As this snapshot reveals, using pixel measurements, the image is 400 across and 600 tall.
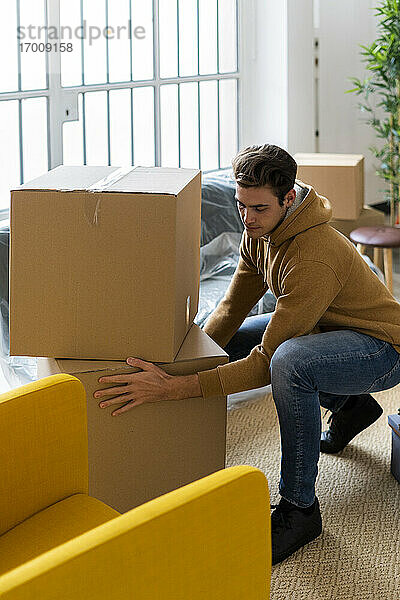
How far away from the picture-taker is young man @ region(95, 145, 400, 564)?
5.92ft

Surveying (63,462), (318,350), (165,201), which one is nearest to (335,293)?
(318,350)

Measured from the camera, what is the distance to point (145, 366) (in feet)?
5.68

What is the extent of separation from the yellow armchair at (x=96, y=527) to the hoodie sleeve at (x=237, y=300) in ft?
2.44

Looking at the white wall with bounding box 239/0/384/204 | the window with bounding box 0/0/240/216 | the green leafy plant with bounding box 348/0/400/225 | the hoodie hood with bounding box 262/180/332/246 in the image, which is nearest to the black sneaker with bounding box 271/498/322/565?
the hoodie hood with bounding box 262/180/332/246

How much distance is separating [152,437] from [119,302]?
0.34 metres

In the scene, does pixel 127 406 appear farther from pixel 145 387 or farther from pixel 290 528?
pixel 290 528

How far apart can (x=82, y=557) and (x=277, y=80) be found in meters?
3.41

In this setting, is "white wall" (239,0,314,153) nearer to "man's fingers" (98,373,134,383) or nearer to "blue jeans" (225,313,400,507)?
"blue jeans" (225,313,400,507)

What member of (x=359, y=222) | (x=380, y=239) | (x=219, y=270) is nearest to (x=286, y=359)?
(x=219, y=270)

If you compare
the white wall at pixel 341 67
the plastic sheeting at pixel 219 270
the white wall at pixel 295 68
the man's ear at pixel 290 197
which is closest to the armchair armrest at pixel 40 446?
the man's ear at pixel 290 197

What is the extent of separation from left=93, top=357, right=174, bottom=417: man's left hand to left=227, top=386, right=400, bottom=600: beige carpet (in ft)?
1.72

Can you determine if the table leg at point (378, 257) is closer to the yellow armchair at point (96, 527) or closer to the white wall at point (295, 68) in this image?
the white wall at point (295, 68)

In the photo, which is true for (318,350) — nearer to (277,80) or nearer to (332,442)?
(332,442)

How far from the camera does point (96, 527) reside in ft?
4.00
